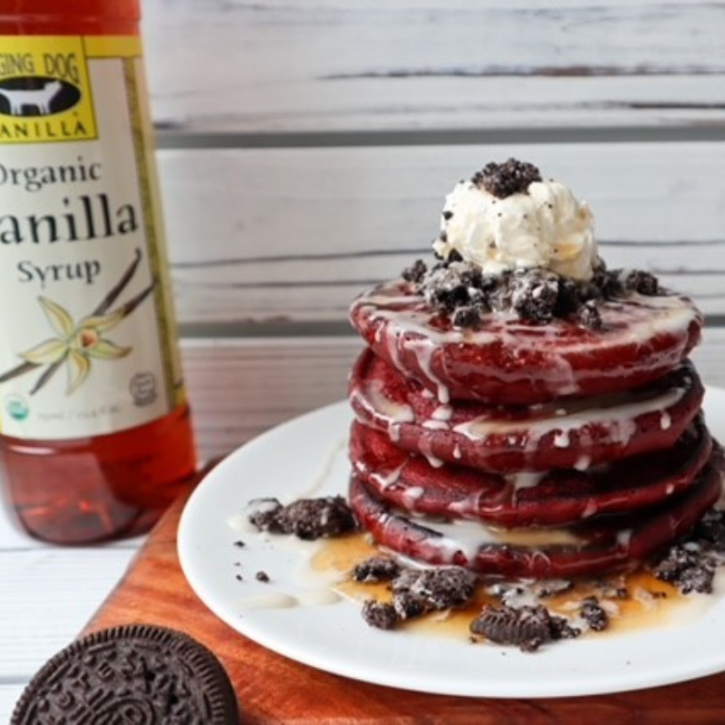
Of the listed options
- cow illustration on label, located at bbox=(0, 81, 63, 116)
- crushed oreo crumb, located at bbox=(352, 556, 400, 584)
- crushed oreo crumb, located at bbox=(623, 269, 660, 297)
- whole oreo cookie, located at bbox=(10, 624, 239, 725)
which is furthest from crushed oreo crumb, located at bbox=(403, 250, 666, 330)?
cow illustration on label, located at bbox=(0, 81, 63, 116)

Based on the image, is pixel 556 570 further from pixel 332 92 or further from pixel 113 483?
pixel 332 92

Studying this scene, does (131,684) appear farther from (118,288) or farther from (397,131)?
(397,131)

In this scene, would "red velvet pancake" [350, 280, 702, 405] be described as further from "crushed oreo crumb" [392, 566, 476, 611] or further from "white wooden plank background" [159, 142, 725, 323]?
"white wooden plank background" [159, 142, 725, 323]

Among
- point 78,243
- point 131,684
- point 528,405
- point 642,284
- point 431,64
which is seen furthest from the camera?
point 431,64

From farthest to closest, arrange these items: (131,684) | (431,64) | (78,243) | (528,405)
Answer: (431,64) → (78,243) → (528,405) → (131,684)

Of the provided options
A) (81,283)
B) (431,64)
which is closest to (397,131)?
(431,64)

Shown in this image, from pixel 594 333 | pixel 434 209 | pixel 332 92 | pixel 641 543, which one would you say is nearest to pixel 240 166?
pixel 332 92
